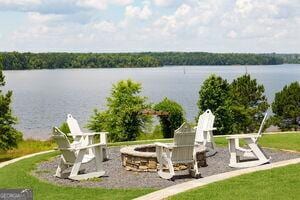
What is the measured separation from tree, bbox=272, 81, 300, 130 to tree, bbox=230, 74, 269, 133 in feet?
3.49

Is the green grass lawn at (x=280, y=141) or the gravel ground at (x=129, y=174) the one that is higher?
the gravel ground at (x=129, y=174)

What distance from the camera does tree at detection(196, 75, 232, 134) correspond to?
23.6 m

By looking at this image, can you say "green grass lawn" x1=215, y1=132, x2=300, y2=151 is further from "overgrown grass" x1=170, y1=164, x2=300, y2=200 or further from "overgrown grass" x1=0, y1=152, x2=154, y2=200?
"overgrown grass" x1=0, y1=152, x2=154, y2=200

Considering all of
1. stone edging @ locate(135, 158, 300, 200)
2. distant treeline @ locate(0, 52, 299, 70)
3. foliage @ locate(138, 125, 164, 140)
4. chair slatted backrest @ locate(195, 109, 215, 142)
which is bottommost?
foliage @ locate(138, 125, 164, 140)

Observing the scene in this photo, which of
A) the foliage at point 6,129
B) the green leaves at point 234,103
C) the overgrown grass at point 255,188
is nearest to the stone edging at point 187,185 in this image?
the overgrown grass at point 255,188

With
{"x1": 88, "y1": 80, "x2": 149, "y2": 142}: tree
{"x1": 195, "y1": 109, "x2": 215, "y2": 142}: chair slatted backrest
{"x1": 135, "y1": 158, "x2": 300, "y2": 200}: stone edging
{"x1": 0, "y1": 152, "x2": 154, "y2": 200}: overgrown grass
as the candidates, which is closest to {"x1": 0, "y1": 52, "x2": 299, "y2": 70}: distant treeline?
{"x1": 88, "y1": 80, "x2": 149, "y2": 142}: tree

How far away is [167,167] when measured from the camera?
1003 centimetres

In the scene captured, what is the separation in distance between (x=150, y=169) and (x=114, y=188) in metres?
1.73


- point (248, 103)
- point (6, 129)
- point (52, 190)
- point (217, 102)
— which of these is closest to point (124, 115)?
point (217, 102)

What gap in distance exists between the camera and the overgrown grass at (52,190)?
7961 mm

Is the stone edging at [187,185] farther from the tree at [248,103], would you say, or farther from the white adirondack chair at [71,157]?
the tree at [248,103]

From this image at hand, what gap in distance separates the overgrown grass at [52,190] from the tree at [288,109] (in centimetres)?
2261

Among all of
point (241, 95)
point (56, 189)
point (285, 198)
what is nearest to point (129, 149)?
point (56, 189)

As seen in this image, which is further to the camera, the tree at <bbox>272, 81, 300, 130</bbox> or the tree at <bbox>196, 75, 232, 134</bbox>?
the tree at <bbox>272, 81, 300, 130</bbox>
